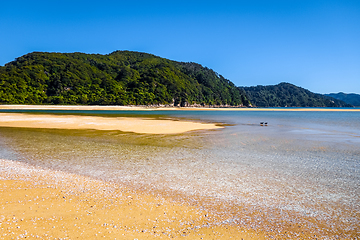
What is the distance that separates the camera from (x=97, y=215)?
15.7 feet

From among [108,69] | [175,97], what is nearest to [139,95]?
[175,97]

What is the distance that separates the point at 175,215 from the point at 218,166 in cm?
450

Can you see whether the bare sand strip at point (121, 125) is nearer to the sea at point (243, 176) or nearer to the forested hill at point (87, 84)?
the sea at point (243, 176)

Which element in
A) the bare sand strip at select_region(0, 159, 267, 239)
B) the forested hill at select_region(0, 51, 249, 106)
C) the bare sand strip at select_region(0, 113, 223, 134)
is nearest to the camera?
the bare sand strip at select_region(0, 159, 267, 239)

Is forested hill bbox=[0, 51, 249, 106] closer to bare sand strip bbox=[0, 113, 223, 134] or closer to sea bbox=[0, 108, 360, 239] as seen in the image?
bare sand strip bbox=[0, 113, 223, 134]

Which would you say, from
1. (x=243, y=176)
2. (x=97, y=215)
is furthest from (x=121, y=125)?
(x=97, y=215)

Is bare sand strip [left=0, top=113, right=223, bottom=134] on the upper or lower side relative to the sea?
upper

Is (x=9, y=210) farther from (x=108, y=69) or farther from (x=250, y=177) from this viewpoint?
(x=108, y=69)

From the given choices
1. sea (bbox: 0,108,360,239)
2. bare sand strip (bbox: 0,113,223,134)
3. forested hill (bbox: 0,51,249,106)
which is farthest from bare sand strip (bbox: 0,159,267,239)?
forested hill (bbox: 0,51,249,106)

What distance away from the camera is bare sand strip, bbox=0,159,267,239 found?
13.7 feet

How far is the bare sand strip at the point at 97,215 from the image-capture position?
13.7 feet

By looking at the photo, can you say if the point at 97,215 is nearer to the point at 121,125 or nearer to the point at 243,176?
the point at 243,176

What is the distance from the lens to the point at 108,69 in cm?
16200

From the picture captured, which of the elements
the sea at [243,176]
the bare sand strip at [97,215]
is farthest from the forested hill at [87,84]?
the bare sand strip at [97,215]
